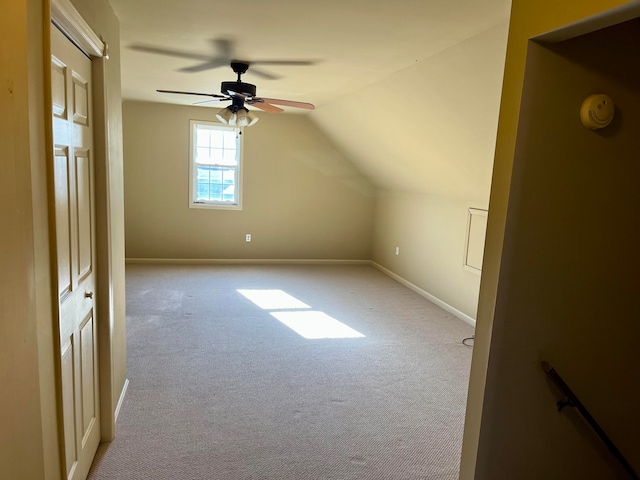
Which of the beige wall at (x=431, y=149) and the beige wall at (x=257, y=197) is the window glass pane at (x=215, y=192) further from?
the beige wall at (x=431, y=149)

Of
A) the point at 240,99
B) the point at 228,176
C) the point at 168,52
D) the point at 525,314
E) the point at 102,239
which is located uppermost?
the point at 168,52

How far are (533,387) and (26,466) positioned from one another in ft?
5.58

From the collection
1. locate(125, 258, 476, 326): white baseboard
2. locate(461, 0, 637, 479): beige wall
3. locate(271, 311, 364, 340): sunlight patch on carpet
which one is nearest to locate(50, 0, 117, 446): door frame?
locate(461, 0, 637, 479): beige wall

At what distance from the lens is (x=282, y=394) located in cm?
285

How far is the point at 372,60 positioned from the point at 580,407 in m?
2.57

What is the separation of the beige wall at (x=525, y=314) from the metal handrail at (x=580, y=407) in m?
0.04

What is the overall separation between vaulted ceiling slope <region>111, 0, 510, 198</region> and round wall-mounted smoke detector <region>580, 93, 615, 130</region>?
84 centimetres

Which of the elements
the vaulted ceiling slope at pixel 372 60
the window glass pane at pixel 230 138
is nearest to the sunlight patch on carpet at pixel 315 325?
the vaulted ceiling slope at pixel 372 60

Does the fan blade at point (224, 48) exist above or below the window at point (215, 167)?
above

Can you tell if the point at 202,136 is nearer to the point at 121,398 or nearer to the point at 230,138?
the point at 230,138

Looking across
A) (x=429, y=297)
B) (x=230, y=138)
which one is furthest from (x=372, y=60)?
(x=230, y=138)

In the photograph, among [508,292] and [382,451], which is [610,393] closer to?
[508,292]

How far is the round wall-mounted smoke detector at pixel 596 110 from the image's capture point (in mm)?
1493

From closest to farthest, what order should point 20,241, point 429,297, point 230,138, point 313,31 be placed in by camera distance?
point 20,241
point 313,31
point 429,297
point 230,138
